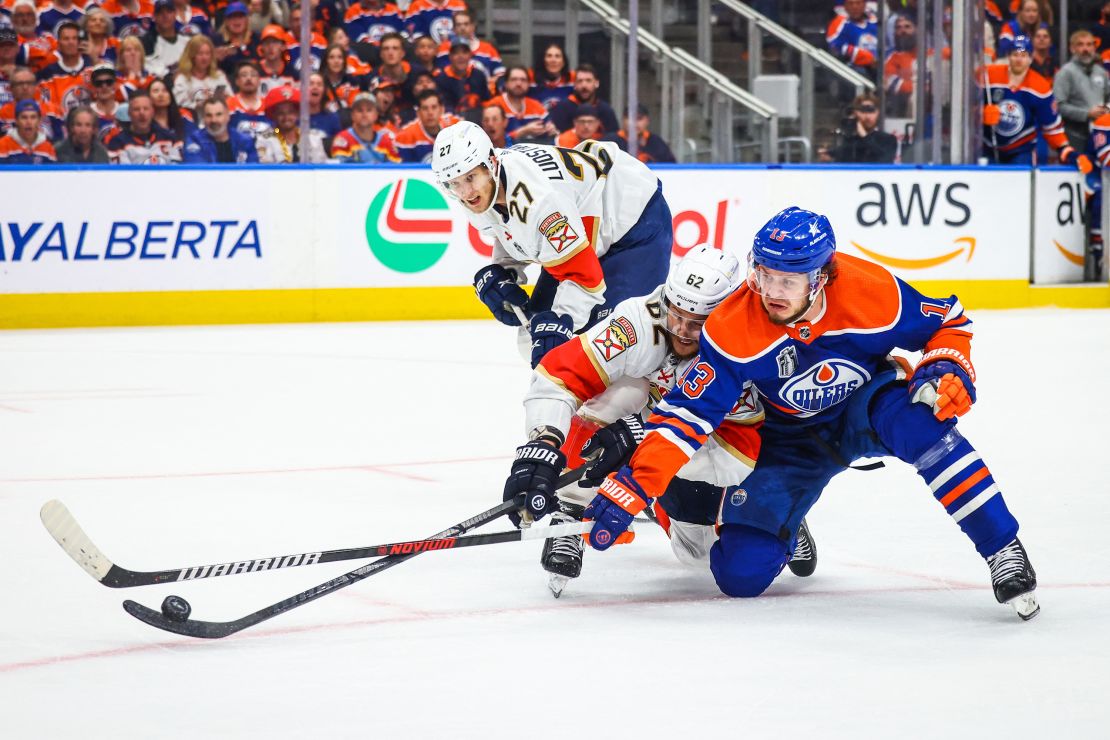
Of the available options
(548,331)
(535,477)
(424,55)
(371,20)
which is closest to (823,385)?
(535,477)

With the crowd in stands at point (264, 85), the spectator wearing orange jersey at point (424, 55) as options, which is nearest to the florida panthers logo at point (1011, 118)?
the crowd in stands at point (264, 85)

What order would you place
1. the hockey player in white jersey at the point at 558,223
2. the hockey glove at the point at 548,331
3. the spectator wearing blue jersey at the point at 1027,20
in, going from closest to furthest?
the hockey glove at the point at 548,331 < the hockey player in white jersey at the point at 558,223 < the spectator wearing blue jersey at the point at 1027,20

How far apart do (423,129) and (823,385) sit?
6.81 m

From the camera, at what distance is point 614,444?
3.53 m

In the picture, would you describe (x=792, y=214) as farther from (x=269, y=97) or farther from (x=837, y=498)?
(x=269, y=97)

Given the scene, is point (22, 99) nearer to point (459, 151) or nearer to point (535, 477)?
point (459, 151)

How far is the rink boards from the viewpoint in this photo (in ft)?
29.4

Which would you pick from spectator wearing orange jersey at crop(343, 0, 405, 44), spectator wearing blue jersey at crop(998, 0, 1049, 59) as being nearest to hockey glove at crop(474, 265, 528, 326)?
spectator wearing orange jersey at crop(343, 0, 405, 44)

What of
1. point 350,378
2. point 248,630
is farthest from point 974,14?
point 248,630

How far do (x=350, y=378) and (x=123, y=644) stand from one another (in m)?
4.19

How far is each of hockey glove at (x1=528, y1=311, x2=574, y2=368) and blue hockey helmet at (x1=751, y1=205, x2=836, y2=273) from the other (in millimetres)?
1078

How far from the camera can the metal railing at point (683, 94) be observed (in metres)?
9.79

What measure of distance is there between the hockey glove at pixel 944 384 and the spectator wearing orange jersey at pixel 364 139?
6961 mm

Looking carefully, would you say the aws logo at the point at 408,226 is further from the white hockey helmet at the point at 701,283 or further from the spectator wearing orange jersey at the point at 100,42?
the white hockey helmet at the point at 701,283
